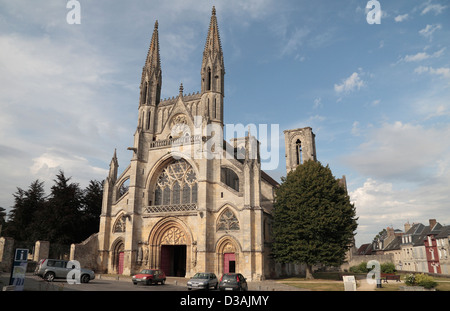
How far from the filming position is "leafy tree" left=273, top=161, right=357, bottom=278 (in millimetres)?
26219

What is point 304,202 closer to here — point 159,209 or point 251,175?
point 251,175

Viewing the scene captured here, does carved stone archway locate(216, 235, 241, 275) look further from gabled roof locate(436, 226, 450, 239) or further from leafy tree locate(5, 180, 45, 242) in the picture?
gabled roof locate(436, 226, 450, 239)

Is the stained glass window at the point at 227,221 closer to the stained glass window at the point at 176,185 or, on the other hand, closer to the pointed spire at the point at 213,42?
the stained glass window at the point at 176,185

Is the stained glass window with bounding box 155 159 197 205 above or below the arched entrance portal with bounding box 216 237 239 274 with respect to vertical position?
above

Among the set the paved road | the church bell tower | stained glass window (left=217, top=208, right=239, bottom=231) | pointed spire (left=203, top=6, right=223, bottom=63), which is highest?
pointed spire (left=203, top=6, right=223, bottom=63)

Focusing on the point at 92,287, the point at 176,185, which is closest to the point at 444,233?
the point at 176,185

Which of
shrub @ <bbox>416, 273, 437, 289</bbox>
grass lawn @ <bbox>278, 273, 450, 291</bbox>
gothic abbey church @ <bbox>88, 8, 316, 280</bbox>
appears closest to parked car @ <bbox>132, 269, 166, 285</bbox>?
gothic abbey church @ <bbox>88, 8, 316, 280</bbox>

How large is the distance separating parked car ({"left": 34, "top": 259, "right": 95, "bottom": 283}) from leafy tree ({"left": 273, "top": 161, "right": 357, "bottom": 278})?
1525cm

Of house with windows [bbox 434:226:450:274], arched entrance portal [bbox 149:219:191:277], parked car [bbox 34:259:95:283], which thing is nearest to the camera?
parked car [bbox 34:259:95:283]

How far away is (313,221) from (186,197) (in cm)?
1210

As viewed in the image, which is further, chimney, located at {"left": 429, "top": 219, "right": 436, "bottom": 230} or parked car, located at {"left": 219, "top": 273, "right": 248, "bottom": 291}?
chimney, located at {"left": 429, "top": 219, "right": 436, "bottom": 230}

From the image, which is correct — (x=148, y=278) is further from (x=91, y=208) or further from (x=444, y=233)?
(x=444, y=233)

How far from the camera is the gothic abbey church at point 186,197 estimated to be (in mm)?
27969
